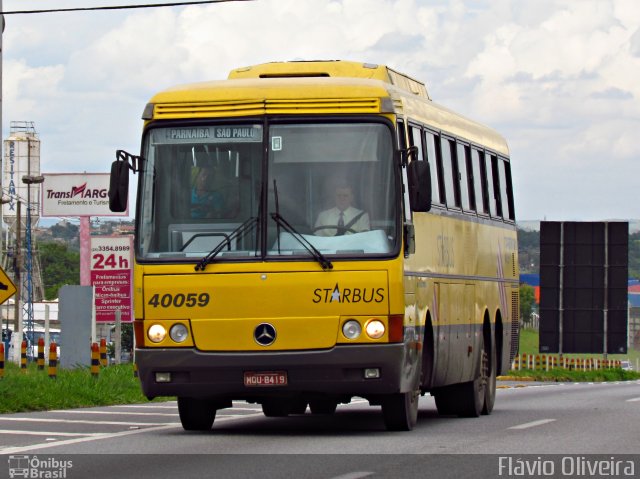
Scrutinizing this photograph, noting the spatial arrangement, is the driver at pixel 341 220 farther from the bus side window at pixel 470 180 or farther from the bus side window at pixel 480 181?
the bus side window at pixel 480 181

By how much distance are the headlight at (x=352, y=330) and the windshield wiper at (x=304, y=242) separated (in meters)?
0.56

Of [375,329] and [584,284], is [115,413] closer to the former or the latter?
[375,329]

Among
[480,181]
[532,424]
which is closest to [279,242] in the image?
[532,424]

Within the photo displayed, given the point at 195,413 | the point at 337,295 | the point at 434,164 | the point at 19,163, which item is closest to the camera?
the point at 337,295

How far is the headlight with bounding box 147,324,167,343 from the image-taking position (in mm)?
15812

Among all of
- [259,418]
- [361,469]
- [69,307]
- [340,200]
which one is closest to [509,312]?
[259,418]

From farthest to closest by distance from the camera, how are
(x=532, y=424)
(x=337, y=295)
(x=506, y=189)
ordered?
(x=506, y=189) < (x=532, y=424) < (x=337, y=295)

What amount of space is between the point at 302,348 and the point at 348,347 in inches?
16.8

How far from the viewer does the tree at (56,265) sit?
152125 millimetres

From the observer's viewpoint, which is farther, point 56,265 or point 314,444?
point 56,265

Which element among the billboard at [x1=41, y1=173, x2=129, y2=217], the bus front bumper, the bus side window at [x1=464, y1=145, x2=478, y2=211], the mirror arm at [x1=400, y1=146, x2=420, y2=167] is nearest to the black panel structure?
the billboard at [x1=41, y1=173, x2=129, y2=217]

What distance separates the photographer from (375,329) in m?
15.6

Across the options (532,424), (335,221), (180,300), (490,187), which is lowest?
(532,424)

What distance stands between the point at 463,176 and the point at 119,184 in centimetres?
620
